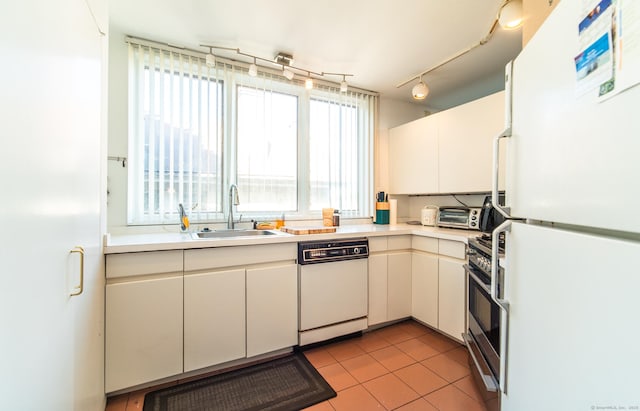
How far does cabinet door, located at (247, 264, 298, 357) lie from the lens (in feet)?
5.93

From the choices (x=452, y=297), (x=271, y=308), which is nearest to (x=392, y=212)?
(x=452, y=297)

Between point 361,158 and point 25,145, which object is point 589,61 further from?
point 361,158

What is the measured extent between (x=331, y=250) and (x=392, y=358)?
0.91m

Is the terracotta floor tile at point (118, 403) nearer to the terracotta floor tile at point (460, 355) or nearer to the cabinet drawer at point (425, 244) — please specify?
the terracotta floor tile at point (460, 355)

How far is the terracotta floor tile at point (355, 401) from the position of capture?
146 cm

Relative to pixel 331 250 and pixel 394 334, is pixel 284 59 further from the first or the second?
pixel 394 334

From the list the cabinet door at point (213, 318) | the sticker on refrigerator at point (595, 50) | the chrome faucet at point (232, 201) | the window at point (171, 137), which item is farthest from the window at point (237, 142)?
the sticker on refrigerator at point (595, 50)

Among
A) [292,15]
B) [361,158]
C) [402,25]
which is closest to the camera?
[292,15]

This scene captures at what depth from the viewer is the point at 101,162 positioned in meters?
1.32

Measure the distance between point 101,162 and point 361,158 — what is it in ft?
7.88

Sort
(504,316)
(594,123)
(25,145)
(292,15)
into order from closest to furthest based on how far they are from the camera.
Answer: (594,123)
(25,145)
(504,316)
(292,15)

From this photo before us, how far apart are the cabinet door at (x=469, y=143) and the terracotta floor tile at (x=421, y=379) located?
152 cm

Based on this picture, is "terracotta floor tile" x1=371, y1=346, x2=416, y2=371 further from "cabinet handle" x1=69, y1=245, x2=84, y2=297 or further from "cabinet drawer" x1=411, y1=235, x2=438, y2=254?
"cabinet handle" x1=69, y1=245, x2=84, y2=297

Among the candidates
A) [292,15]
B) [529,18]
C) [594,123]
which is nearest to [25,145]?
[594,123]
